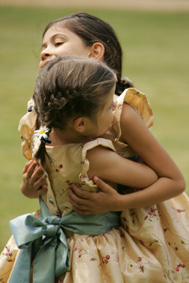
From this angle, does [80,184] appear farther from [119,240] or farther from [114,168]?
[119,240]

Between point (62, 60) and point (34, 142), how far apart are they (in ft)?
1.36

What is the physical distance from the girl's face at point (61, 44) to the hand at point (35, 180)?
1.45 feet

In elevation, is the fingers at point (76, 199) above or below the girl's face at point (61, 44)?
below

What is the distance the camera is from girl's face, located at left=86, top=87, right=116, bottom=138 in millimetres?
2105

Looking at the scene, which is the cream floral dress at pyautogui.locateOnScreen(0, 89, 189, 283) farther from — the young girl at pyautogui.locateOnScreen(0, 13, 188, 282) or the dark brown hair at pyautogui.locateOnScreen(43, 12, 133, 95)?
the dark brown hair at pyautogui.locateOnScreen(43, 12, 133, 95)

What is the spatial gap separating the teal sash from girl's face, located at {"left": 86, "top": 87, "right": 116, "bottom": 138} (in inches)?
14.9

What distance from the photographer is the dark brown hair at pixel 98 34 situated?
8.24 ft

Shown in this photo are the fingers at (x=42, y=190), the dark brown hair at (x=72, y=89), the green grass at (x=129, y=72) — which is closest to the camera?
the dark brown hair at (x=72, y=89)

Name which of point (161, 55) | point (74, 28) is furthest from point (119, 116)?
point (161, 55)

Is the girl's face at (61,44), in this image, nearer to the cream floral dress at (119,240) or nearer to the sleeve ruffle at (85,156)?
the cream floral dress at (119,240)

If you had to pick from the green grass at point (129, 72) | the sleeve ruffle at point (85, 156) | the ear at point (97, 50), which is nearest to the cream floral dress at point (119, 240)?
the sleeve ruffle at point (85, 156)

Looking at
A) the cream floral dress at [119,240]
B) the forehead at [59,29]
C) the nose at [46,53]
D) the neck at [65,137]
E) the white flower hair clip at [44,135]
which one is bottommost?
the cream floral dress at [119,240]

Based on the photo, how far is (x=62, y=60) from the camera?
6.95ft

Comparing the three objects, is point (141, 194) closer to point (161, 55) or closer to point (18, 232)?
point (18, 232)
